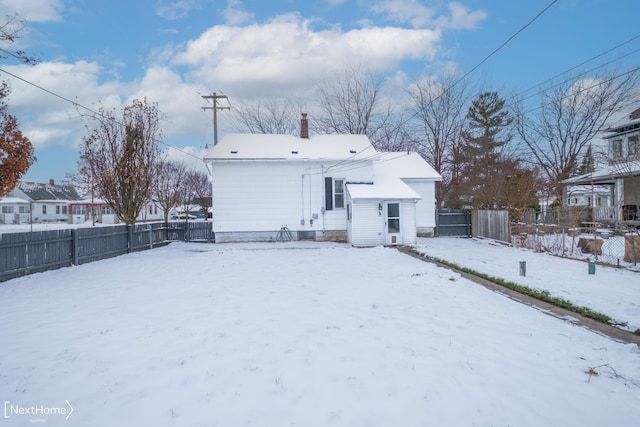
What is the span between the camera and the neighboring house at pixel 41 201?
49228 mm

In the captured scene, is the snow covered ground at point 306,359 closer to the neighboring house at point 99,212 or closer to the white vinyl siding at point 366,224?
the white vinyl siding at point 366,224

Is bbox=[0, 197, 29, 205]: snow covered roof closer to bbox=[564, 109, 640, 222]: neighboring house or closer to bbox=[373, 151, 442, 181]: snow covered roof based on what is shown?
bbox=[373, 151, 442, 181]: snow covered roof

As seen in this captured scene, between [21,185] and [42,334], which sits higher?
[21,185]

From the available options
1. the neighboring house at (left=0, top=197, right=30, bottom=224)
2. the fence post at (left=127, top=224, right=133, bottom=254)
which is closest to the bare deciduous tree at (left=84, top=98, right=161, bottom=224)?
the fence post at (left=127, top=224, right=133, bottom=254)

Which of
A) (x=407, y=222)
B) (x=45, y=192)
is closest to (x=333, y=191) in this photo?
(x=407, y=222)

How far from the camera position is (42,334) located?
5.91 metres

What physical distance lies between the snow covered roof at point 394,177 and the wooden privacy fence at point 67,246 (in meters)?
10.5

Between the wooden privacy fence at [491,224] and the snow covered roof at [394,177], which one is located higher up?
the snow covered roof at [394,177]

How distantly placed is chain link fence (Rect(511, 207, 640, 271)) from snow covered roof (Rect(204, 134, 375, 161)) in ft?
28.9

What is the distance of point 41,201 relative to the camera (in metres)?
51.8

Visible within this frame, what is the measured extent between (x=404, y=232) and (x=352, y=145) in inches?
244

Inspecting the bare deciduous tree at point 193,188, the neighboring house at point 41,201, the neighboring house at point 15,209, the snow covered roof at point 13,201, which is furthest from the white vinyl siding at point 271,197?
the snow covered roof at point 13,201

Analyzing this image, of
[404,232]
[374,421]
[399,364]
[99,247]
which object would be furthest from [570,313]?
[99,247]

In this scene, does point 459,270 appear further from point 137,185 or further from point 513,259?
point 137,185
